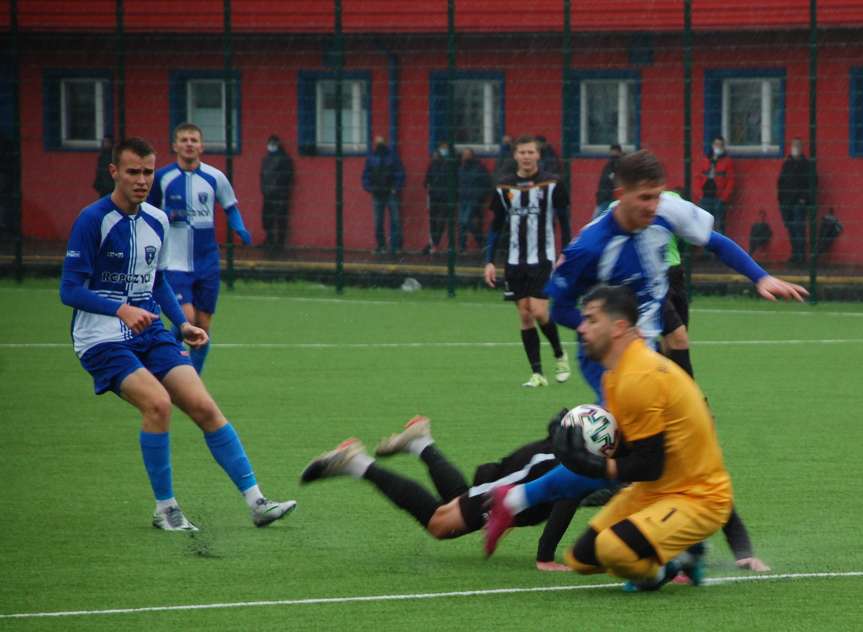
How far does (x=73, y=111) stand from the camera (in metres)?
27.7

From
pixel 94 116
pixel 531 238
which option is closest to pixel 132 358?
pixel 531 238

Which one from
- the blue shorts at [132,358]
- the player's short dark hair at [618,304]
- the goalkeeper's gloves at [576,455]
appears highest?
the player's short dark hair at [618,304]

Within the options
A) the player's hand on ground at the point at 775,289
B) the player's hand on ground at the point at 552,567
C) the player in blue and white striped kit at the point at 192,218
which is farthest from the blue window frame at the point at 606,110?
the player's hand on ground at the point at 552,567

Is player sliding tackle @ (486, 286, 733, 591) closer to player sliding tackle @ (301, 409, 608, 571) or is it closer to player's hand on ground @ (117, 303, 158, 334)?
player sliding tackle @ (301, 409, 608, 571)

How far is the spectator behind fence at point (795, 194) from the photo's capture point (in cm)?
2164

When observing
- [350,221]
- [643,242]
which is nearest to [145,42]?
[350,221]

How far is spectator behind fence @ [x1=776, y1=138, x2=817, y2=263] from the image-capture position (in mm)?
21641

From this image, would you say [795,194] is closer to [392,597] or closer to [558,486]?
[558,486]

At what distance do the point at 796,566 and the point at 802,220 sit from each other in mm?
15142

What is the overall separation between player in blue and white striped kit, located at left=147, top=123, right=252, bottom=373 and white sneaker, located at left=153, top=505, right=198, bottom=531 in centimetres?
474

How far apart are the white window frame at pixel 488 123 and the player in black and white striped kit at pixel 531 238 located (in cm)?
1098

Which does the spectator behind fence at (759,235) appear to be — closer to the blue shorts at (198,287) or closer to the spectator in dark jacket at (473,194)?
the spectator in dark jacket at (473,194)

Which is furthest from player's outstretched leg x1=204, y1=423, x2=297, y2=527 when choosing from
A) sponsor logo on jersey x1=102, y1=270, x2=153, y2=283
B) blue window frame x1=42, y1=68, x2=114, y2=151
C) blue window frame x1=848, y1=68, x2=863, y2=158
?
blue window frame x1=42, y1=68, x2=114, y2=151

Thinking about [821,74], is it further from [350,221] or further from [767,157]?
[350,221]
